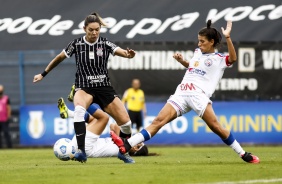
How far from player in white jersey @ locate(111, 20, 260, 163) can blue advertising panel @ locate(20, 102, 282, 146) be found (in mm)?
11395

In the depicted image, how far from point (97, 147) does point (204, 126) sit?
429 inches

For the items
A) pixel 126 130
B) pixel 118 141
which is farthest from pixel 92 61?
pixel 118 141

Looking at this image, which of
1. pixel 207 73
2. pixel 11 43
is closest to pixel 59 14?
pixel 11 43

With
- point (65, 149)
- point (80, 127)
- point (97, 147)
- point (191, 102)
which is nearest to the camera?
point (191, 102)

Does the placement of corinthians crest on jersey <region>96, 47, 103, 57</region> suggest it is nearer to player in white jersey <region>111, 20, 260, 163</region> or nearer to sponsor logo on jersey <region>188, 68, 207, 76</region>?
player in white jersey <region>111, 20, 260, 163</region>

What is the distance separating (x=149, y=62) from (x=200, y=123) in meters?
2.32

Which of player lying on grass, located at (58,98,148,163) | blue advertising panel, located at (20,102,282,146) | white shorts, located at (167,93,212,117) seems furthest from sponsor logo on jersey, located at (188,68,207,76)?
blue advertising panel, located at (20,102,282,146)

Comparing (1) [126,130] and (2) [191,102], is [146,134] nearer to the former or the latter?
(2) [191,102]

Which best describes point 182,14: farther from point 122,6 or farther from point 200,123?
point 200,123

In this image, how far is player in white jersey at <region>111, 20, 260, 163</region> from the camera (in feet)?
39.7

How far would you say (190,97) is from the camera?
12258mm

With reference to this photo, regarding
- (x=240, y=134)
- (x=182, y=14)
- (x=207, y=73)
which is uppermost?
(x=182, y=14)

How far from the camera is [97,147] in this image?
1348 cm

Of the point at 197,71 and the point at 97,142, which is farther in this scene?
the point at 97,142
